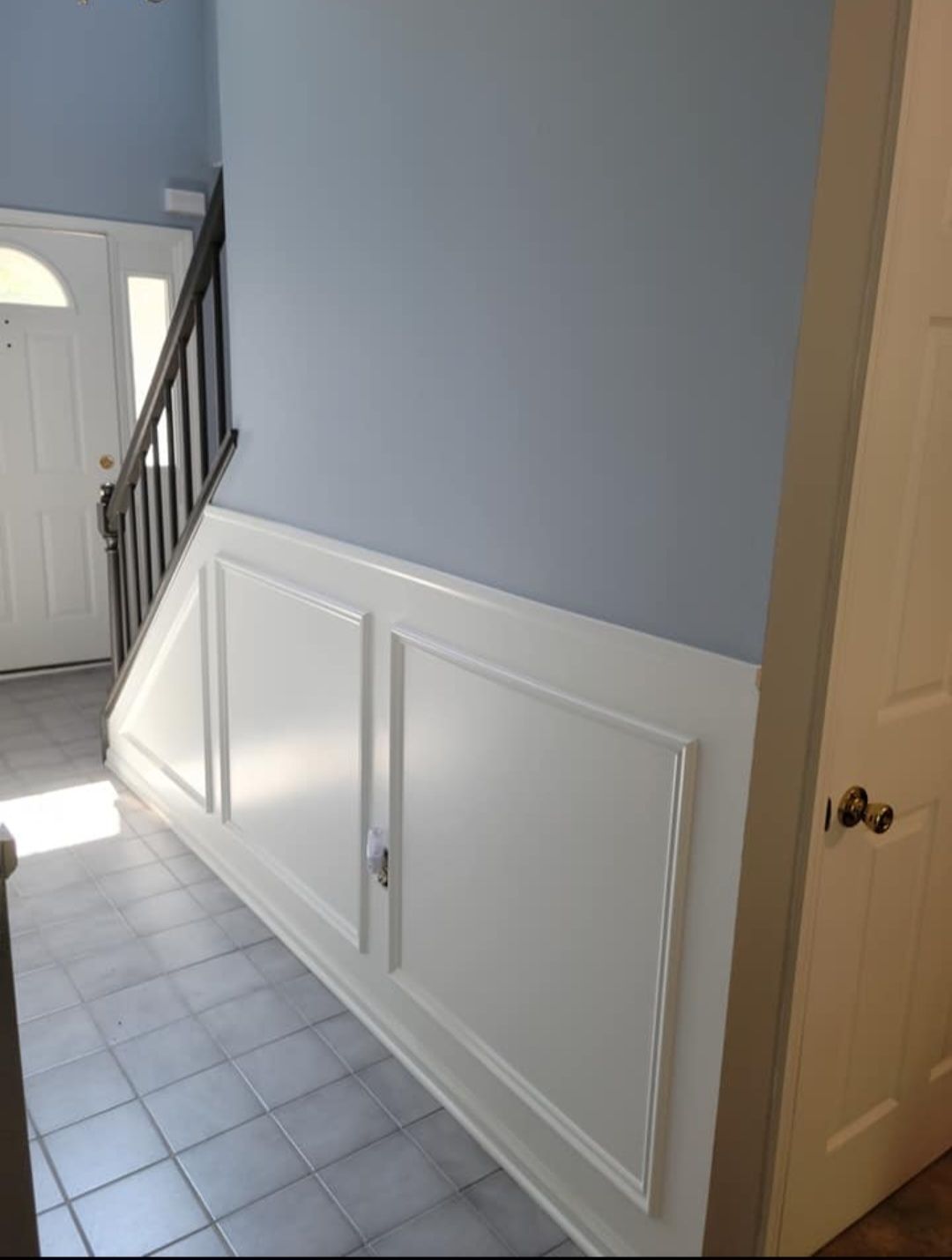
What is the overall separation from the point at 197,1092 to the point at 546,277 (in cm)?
115

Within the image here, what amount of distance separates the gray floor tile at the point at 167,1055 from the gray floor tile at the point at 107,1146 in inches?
2.1

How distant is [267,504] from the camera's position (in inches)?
91.4

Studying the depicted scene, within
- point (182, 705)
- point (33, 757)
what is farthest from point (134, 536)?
point (33, 757)

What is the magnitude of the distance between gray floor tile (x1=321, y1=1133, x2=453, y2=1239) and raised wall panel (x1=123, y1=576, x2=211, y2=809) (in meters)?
1.74

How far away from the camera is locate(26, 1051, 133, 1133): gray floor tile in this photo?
1253 mm

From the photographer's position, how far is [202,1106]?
1.11 metres

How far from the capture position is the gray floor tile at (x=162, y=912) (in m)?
2.36

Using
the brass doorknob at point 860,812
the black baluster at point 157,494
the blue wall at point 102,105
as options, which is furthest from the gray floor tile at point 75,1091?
the blue wall at point 102,105

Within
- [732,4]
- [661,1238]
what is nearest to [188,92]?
[732,4]

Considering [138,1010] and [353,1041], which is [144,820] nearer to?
[138,1010]

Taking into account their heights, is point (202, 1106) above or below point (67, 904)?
above

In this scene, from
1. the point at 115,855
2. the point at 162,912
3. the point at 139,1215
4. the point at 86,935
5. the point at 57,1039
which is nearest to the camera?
the point at 139,1215

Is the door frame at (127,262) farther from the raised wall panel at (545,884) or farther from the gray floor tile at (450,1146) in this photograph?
the gray floor tile at (450,1146)

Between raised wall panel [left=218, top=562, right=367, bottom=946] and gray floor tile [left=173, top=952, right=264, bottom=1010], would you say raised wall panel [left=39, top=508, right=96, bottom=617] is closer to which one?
raised wall panel [left=218, top=562, right=367, bottom=946]
